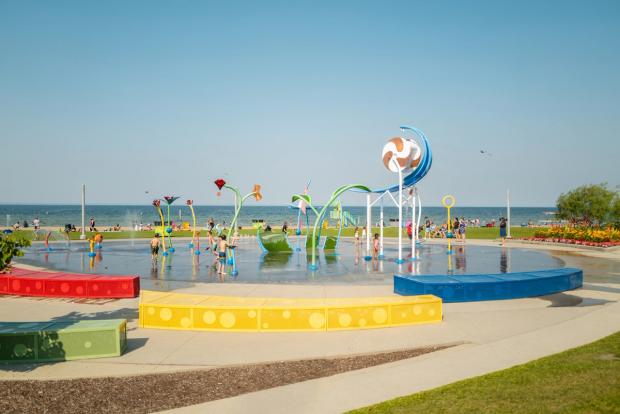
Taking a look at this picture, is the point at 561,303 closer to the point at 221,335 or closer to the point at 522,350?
the point at 522,350

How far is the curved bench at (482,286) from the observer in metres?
13.2

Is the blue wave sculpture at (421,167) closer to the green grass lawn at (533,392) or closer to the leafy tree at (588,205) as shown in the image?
the green grass lawn at (533,392)

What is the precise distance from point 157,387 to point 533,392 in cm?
585

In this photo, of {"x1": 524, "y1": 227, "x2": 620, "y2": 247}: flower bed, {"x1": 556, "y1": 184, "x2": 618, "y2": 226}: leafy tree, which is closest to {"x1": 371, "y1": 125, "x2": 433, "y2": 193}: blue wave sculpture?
{"x1": 524, "y1": 227, "x2": 620, "y2": 247}: flower bed

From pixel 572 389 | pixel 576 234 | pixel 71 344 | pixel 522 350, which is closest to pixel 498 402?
pixel 572 389

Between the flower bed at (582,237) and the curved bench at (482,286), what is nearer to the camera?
the curved bench at (482,286)

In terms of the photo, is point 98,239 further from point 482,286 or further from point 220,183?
point 482,286

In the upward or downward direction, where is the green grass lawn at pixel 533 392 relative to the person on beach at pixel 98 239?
downward

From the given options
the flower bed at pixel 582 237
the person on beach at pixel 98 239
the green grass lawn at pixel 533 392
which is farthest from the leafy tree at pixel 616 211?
the person on beach at pixel 98 239

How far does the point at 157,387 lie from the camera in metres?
7.32

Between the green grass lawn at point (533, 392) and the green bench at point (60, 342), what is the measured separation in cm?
528

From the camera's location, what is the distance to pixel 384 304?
415 inches

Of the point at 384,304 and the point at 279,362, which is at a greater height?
the point at 384,304

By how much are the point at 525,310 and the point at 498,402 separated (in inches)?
270
